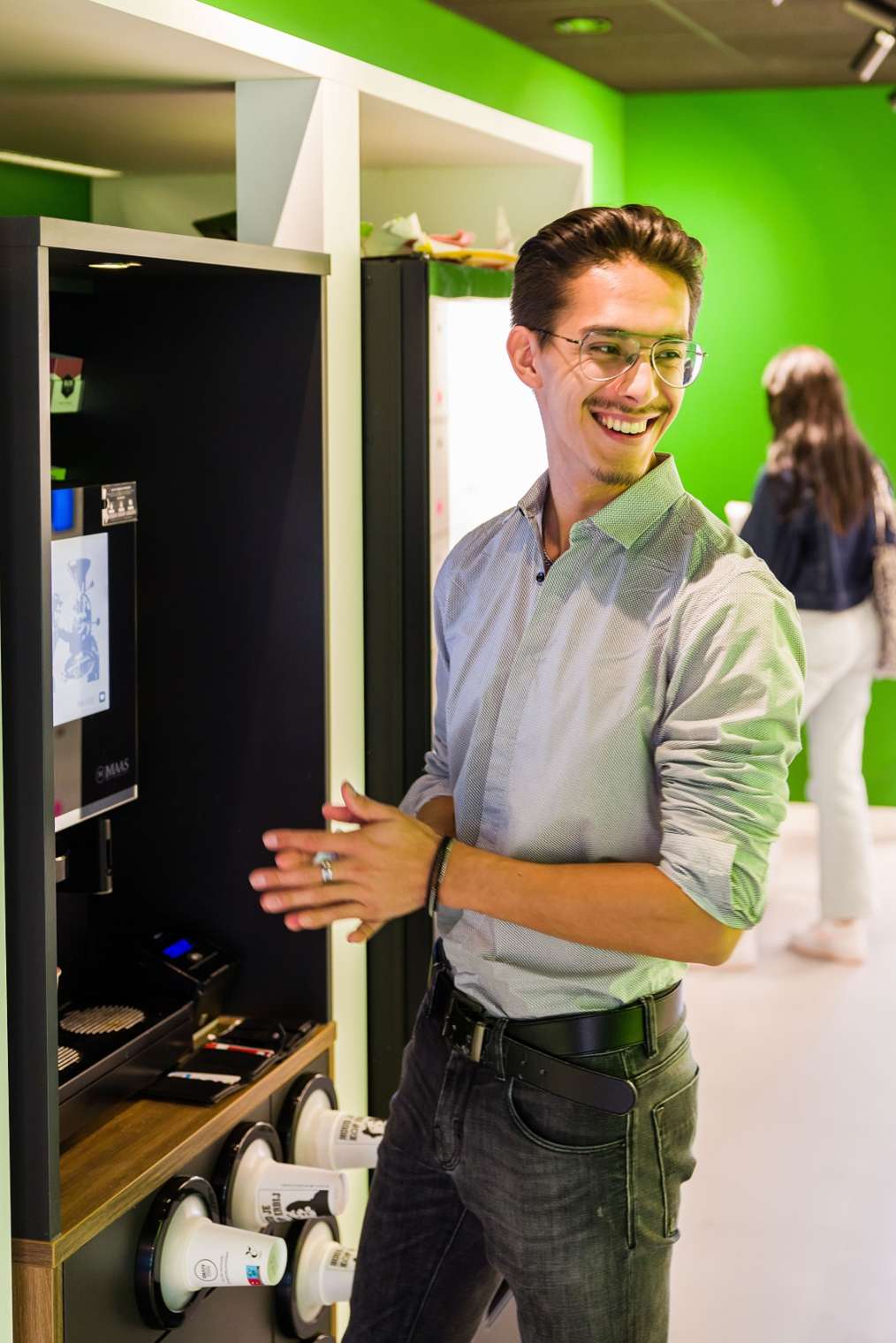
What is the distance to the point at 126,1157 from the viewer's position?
6.71 feet

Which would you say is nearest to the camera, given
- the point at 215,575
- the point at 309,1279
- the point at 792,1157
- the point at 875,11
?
the point at 309,1279

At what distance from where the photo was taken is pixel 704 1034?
442cm

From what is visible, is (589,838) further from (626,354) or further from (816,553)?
(816,553)

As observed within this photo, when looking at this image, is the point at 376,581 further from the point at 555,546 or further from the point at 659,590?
the point at 659,590

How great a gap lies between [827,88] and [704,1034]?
3801 millimetres

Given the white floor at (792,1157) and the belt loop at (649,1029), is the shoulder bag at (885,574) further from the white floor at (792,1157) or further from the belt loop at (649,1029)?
the belt loop at (649,1029)

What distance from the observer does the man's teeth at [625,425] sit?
180 cm

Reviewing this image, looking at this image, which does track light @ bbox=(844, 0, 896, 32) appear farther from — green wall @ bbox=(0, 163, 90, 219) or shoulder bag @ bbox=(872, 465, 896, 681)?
green wall @ bbox=(0, 163, 90, 219)

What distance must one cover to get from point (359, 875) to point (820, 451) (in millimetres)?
3650

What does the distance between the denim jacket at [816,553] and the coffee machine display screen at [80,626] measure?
10.3ft

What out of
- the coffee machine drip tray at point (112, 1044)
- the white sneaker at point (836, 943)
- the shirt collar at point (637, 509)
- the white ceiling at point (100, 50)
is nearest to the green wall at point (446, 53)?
the white ceiling at point (100, 50)

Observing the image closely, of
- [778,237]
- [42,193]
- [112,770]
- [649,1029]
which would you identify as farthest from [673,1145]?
[778,237]

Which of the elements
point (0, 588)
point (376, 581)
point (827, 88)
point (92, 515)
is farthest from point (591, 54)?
point (0, 588)

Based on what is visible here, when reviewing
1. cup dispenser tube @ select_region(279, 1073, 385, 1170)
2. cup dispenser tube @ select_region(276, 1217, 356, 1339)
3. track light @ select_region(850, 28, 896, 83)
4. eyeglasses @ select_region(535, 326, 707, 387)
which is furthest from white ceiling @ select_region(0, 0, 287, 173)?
track light @ select_region(850, 28, 896, 83)
